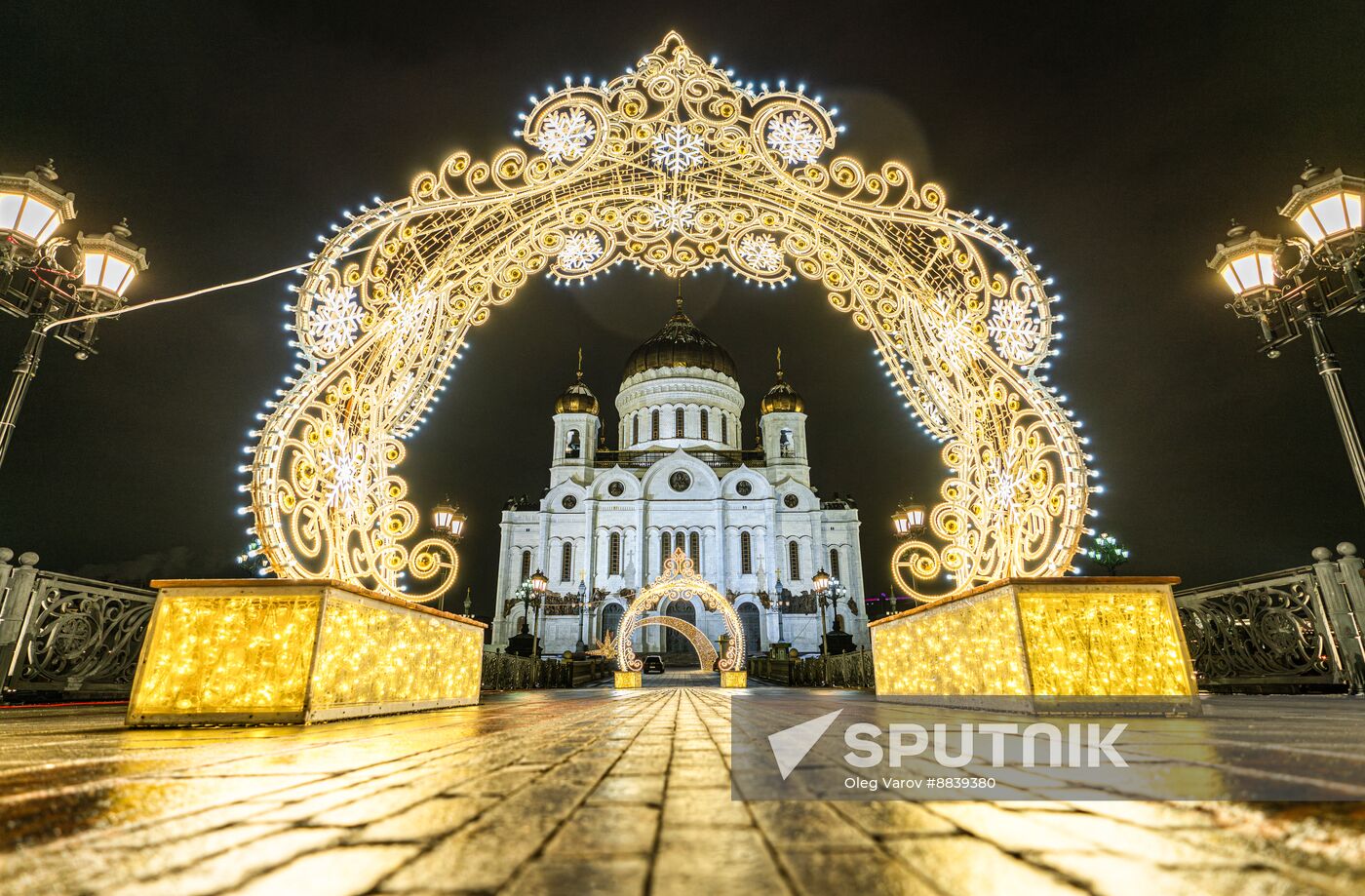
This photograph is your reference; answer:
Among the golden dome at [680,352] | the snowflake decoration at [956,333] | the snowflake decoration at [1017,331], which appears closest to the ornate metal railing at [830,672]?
the snowflake decoration at [956,333]

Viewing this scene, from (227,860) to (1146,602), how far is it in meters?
6.65

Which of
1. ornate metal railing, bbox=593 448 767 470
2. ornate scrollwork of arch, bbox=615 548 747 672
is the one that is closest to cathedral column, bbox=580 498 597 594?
ornate metal railing, bbox=593 448 767 470

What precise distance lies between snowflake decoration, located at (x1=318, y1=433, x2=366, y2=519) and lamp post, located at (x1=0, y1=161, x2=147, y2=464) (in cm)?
268

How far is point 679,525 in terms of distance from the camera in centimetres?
3916

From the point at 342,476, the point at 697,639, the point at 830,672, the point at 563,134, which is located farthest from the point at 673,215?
the point at 697,639

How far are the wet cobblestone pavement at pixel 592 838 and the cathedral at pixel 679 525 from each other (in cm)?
3382

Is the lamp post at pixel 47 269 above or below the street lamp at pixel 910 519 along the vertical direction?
above

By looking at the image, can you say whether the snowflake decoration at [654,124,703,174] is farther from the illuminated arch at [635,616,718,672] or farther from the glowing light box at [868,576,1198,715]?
the illuminated arch at [635,616,718,672]

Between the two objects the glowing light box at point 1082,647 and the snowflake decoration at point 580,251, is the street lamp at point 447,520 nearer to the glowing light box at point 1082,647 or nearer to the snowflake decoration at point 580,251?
the snowflake decoration at point 580,251

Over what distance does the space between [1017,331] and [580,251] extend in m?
5.21

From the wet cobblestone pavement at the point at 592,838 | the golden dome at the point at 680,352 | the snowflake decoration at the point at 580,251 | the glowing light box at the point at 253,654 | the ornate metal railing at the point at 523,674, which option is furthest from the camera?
the golden dome at the point at 680,352

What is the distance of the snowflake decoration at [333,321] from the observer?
578 centimetres

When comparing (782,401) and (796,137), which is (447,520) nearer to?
(796,137)

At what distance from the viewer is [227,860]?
3.96 feet
